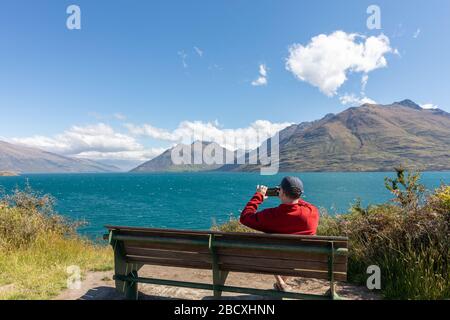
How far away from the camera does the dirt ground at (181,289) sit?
498 cm

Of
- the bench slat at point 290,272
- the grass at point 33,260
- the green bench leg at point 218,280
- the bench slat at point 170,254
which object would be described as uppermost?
the bench slat at point 170,254

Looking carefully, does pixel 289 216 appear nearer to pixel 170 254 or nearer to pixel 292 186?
pixel 292 186

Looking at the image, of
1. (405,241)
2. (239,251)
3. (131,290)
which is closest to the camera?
(239,251)

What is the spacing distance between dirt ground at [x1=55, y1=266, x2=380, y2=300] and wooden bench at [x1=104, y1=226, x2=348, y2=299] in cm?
51

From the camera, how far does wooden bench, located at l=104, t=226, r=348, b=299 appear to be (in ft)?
12.3

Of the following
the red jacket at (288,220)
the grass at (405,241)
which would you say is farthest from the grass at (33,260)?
the grass at (405,241)

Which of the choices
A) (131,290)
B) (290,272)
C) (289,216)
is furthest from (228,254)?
(131,290)

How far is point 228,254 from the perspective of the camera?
4.16m

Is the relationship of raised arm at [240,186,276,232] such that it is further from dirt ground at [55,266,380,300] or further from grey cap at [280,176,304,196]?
dirt ground at [55,266,380,300]

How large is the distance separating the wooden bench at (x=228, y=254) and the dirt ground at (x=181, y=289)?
0.51 m

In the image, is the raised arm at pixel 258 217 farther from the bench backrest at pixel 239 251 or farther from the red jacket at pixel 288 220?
the bench backrest at pixel 239 251

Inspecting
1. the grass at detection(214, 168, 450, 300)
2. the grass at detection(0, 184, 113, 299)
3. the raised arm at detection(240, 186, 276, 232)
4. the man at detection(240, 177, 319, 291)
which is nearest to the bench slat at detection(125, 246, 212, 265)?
the raised arm at detection(240, 186, 276, 232)

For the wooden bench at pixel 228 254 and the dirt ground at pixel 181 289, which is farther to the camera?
the dirt ground at pixel 181 289

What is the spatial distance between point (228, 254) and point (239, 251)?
16cm
